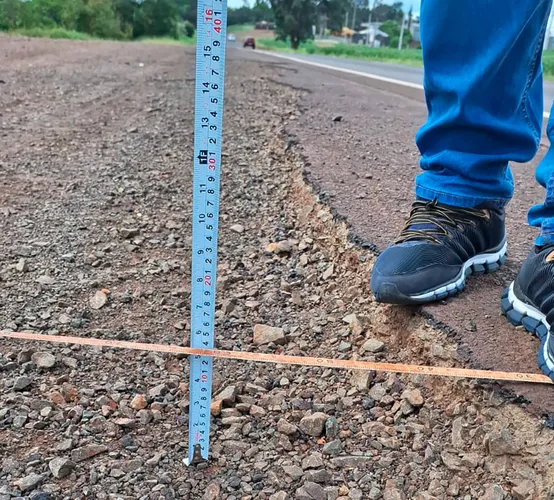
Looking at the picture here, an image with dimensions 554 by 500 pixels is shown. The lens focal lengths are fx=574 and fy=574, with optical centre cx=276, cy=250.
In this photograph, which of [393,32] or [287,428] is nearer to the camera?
[287,428]

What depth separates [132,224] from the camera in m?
2.66

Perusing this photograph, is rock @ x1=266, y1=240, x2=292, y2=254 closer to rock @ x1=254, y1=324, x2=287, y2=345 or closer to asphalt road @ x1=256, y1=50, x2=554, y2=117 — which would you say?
rock @ x1=254, y1=324, x2=287, y2=345

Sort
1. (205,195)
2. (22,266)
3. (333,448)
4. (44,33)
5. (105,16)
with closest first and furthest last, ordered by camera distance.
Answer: (205,195) → (333,448) → (22,266) → (44,33) → (105,16)

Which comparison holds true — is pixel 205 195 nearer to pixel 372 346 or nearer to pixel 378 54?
pixel 372 346

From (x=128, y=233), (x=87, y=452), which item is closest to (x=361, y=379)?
(x=87, y=452)

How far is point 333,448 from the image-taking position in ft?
4.75

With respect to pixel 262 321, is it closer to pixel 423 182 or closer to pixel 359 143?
pixel 423 182

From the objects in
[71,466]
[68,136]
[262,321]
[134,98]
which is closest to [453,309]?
[262,321]

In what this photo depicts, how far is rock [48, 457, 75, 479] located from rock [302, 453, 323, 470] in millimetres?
552

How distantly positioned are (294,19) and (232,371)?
50.2 metres

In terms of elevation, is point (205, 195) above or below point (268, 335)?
above

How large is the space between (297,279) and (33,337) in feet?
3.29

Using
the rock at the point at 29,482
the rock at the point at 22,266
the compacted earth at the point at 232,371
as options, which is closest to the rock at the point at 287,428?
the compacted earth at the point at 232,371

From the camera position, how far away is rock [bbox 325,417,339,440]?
1.49 metres
